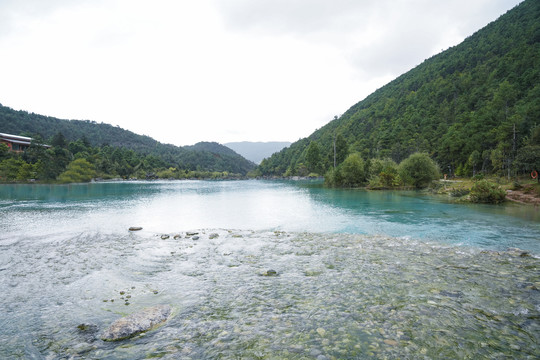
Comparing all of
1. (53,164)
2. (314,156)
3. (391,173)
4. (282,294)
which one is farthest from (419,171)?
(53,164)

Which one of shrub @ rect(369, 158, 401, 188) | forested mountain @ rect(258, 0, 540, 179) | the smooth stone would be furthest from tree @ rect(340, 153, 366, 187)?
the smooth stone

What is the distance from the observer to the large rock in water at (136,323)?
21.9 feet

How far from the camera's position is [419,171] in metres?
62.9

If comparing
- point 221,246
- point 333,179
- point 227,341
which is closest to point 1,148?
point 333,179

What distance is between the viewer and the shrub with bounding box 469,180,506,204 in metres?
34.0

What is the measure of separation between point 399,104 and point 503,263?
575 feet

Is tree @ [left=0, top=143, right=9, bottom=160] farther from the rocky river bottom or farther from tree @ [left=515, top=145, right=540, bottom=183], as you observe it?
tree @ [left=515, top=145, right=540, bottom=183]

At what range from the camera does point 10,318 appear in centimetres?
785

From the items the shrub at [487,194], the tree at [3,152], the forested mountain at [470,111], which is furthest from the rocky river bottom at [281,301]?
the tree at [3,152]

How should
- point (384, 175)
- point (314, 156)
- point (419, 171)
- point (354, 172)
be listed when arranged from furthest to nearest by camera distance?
point (314, 156) → point (354, 172) → point (384, 175) → point (419, 171)

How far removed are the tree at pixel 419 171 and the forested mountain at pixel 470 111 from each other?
47.6 ft

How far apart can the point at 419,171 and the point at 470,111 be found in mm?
72993

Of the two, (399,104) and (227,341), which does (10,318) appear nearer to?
(227,341)

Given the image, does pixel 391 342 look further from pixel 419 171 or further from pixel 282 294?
pixel 419 171
